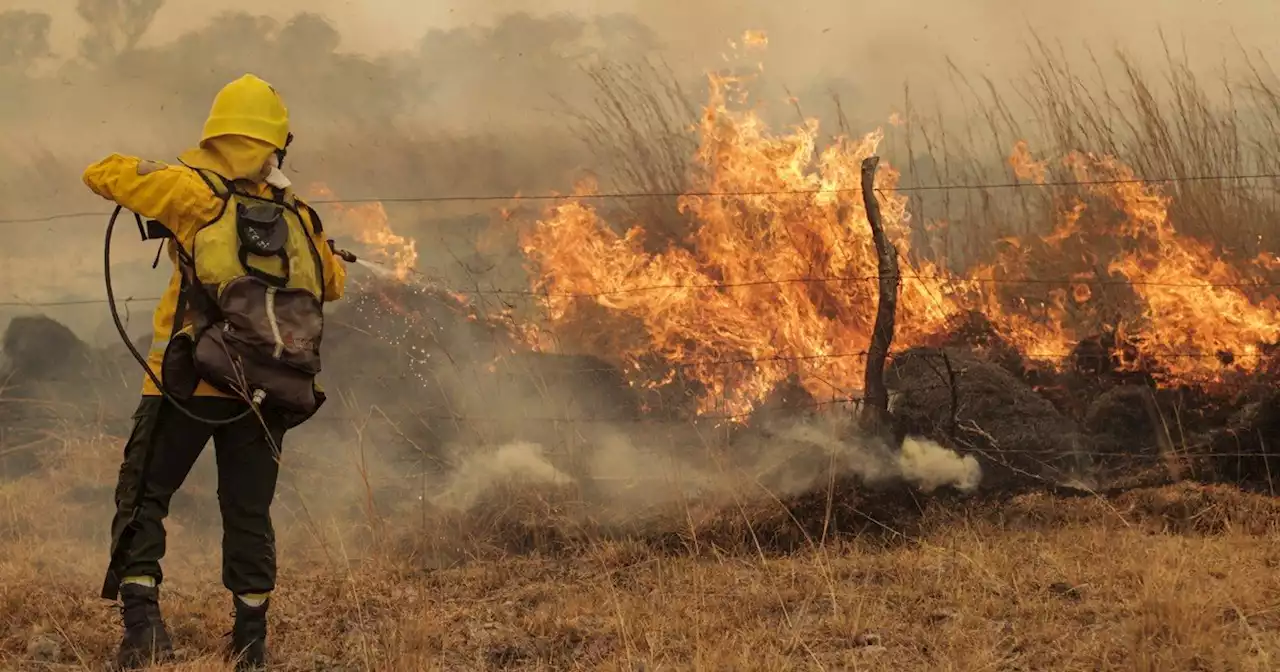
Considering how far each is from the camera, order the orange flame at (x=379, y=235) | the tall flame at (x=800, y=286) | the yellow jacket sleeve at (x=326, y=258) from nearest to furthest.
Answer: the yellow jacket sleeve at (x=326, y=258)
the tall flame at (x=800, y=286)
the orange flame at (x=379, y=235)

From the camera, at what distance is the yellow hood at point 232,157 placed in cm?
350

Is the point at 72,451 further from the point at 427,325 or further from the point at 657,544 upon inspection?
the point at 657,544

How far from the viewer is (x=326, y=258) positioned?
3818mm

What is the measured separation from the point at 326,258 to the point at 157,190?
0.67 m

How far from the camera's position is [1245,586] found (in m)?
→ 3.94

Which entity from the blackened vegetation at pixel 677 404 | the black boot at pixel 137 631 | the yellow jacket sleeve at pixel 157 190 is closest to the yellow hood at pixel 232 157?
the yellow jacket sleeve at pixel 157 190

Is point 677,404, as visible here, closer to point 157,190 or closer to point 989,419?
point 989,419

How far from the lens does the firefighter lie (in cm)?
331

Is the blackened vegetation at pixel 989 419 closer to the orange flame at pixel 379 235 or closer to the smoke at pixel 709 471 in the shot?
the smoke at pixel 709 471

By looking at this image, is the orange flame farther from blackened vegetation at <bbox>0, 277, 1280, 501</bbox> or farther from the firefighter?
the firefighter

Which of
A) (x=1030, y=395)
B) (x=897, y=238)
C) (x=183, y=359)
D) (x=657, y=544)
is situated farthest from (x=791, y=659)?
(x=897, y=238)

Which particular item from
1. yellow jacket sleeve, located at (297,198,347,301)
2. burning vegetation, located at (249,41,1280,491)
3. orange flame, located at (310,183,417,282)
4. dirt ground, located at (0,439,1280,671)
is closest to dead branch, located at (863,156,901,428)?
burning vegetation, located at (249,41,1280,491)

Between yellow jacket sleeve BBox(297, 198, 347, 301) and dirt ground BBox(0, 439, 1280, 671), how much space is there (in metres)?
1.21

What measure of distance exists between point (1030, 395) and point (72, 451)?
6567mm
